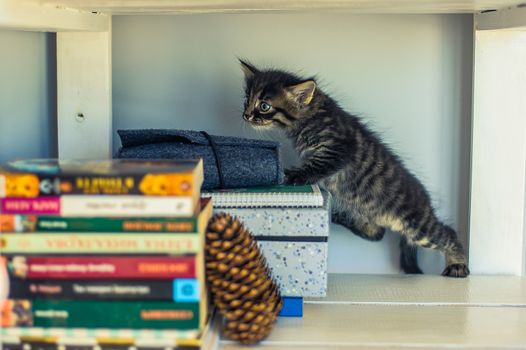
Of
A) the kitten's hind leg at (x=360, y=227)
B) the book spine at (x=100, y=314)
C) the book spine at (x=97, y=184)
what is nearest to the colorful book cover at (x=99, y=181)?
the book spine at (x=97, y=184)

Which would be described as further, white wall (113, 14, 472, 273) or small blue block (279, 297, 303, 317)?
white wall (113, 14, 472, 273)

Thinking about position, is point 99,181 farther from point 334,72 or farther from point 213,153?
point 334,72

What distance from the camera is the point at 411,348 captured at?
3.31 feet

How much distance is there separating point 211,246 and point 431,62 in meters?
0.68

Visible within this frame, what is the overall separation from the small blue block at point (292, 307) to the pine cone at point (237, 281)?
10 centimetres

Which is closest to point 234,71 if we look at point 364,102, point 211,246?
point 364,102

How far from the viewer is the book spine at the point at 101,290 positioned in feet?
2.87

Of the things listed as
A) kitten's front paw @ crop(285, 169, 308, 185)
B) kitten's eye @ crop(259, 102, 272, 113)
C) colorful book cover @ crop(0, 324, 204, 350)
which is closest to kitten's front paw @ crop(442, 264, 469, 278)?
kitten's front paw @ crop(285, 169, 308, 185)

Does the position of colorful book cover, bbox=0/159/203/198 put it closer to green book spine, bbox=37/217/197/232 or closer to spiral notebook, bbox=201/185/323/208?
green book spine, bbox=37/217/197/232

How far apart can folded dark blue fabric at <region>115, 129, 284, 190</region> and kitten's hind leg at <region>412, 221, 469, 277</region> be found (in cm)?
32

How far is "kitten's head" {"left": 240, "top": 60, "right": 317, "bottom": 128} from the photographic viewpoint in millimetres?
1350

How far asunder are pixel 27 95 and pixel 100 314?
0.67 metres

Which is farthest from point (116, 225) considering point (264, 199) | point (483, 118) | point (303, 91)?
point (483, 118)

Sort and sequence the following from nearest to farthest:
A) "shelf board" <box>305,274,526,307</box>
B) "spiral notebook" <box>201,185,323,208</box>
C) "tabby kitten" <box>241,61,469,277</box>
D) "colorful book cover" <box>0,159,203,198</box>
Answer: "colorful book cover" <box>0,159,203,198</box> → "spiral notebook" <box>201,185,323,208</box> → "shelf board" <box>305,274,526,307</box> → "tabby kitten" <box>241,61,469,277</box>
